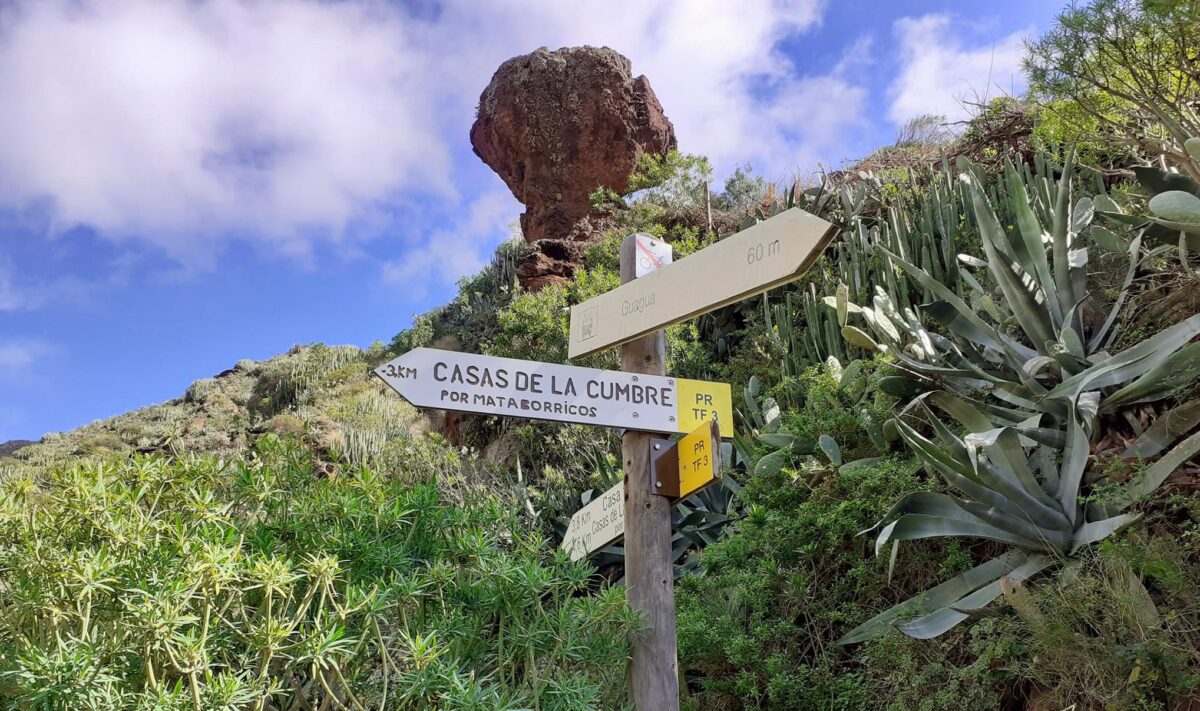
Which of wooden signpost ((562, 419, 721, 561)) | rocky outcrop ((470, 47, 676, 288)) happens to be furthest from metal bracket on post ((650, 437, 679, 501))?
rocky outcrop ((470, 47, 676, 288))

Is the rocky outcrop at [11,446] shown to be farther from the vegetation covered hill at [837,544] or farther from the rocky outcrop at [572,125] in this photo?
the vegetation covered hill at [837,544]

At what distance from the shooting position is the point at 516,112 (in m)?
22.4

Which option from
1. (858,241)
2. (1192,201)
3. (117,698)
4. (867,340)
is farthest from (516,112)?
(117,698)

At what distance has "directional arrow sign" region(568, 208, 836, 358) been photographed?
12.4ft

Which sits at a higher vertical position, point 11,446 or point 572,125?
point 572,125

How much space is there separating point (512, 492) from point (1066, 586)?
6188mm

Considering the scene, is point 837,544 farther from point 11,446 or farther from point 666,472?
point 11,446

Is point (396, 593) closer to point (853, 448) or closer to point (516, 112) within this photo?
point (853, 448)

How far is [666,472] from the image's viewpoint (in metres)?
4.12

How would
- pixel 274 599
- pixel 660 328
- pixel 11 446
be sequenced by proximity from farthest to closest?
1. pixel 11 446
2. pixel 660 328
3. pixel 274 599

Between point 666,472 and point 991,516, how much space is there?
1754 mm

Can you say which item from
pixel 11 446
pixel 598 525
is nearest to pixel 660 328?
pixel 598 525

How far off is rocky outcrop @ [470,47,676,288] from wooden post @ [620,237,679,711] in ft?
57.3

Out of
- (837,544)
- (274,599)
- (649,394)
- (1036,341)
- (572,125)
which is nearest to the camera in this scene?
(274,599)
